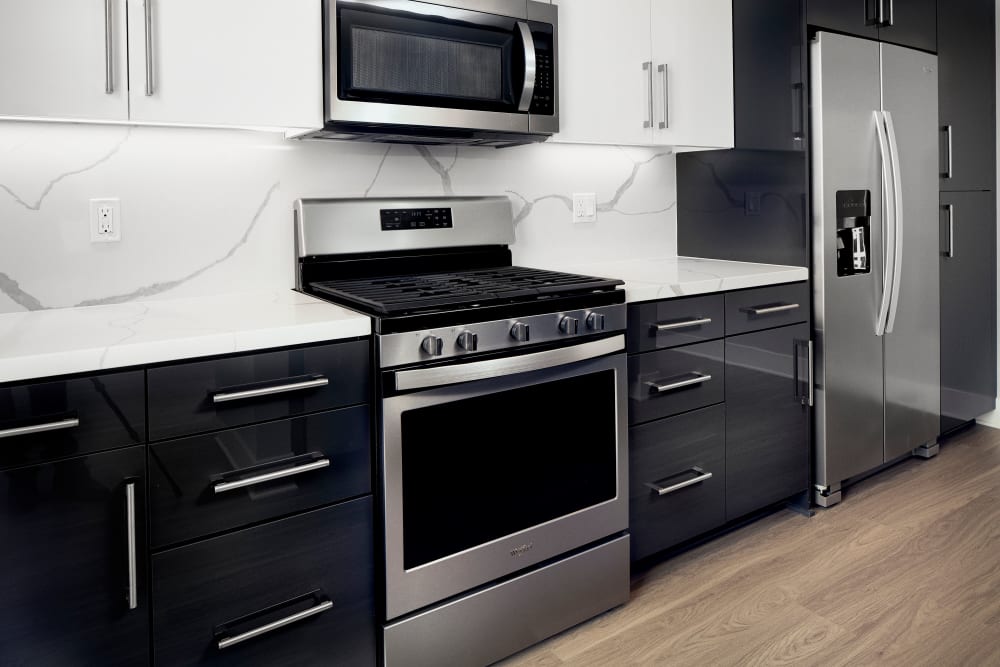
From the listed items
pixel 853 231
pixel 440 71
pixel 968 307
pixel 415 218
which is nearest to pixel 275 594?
pixel 415 218

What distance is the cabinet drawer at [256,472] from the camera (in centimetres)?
143

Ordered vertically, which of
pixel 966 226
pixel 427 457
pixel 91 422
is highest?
pixel 966 226

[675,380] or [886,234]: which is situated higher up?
[886,234]

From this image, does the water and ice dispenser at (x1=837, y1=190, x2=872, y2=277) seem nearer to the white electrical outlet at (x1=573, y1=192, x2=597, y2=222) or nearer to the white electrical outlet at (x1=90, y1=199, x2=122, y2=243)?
the white electrical outlet at (x1=573, y1=192, x2=597, y2=222)

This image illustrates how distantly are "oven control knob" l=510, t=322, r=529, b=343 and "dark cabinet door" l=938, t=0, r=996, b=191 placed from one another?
2.34m

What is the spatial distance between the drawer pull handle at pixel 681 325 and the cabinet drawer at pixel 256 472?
3.12ft

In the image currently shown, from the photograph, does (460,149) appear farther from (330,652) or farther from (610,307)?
(330,652)

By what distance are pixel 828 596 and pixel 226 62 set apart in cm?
214

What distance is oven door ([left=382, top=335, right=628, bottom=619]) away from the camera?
5.55 ft

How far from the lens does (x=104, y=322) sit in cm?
164

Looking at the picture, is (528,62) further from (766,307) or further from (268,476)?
(268,476)

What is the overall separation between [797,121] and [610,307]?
1.12m

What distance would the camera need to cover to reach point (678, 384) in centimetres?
223

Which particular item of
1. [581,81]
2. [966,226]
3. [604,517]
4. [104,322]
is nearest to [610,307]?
[604,517]
